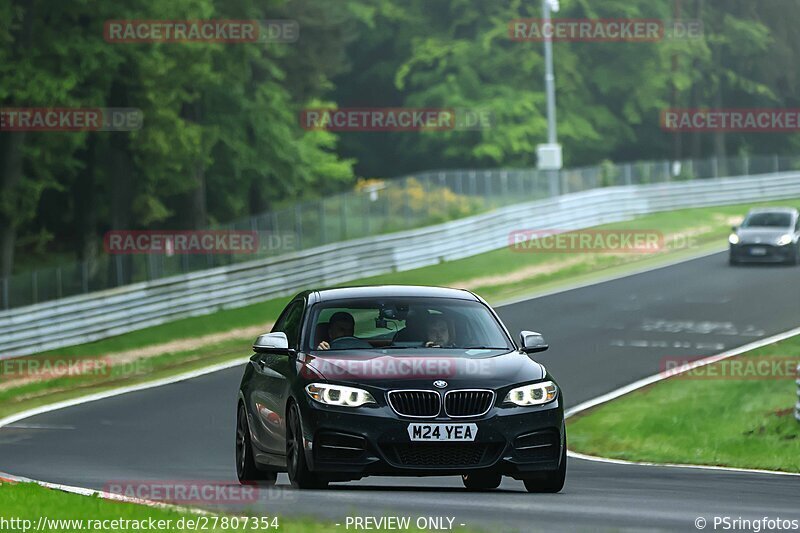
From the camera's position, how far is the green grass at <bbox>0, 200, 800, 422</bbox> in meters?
29.2

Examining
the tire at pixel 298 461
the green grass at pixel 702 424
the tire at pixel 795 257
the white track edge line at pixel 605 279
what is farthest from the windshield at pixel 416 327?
the tire at pixel 795 257

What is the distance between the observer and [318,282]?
38625 millimetres

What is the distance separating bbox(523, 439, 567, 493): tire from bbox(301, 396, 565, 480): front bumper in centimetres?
41

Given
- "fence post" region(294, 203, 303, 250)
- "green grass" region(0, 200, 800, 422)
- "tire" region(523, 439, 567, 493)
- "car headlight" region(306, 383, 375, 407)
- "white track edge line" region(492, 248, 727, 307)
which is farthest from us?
"fence post" region(294, 203, 303, 250)

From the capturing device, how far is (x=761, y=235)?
41.3 meters

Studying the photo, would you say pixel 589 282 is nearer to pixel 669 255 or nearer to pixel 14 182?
pixel 669 255

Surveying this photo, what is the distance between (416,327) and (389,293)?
1.59 feet

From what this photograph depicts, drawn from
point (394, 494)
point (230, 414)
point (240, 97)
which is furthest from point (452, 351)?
point (240, 97)

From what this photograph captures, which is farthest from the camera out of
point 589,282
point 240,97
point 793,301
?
point 240,97

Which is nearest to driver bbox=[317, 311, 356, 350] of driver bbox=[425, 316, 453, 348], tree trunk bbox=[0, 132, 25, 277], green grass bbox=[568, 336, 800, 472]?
driver bbox=[425, 316, 453, 348]

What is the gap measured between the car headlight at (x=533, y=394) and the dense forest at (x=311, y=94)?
82.9 feet

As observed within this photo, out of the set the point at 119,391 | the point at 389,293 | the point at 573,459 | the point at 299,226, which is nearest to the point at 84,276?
the point at 299,226

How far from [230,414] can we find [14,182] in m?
15.8

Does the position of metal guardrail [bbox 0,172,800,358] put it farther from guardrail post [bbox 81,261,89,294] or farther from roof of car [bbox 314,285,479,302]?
roof of car [bbox 314,285,479,302]
